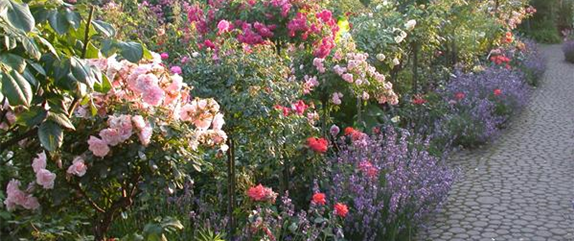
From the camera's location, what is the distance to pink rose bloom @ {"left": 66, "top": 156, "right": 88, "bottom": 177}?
209 centimetres

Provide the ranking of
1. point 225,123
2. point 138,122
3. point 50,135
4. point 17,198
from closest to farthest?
point 50,135 → point 138,122 → point 17,198 → point 225,123

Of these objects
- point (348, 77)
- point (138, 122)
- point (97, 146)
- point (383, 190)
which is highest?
point (138, 122)

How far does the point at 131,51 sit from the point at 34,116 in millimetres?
312

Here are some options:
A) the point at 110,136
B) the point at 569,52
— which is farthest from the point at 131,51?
the point at 569,52

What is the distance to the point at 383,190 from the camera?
4012 mm

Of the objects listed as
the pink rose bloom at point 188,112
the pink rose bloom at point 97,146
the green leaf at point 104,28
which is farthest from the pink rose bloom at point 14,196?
the green leaf at point 104,28

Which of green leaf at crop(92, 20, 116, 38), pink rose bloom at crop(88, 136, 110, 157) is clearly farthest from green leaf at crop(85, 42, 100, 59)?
pink rose bloom at crop(88, 136, 110, 157)

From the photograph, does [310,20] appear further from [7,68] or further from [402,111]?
[7,68]

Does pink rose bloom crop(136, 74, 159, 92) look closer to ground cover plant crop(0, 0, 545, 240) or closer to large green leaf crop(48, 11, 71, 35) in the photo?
ground cover plant crop(0, 0, 545, 240)

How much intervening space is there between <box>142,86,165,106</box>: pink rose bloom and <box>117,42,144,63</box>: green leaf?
34 centimetres

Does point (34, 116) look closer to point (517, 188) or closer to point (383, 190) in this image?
point (383, 190)

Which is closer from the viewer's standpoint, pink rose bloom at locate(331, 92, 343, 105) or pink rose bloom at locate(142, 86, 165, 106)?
pink rose bloom at locate(142, 86, 165, 106)

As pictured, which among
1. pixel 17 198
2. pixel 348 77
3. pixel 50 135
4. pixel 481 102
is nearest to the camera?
pixel 50 135

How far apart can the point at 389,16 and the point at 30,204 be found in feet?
18.2
